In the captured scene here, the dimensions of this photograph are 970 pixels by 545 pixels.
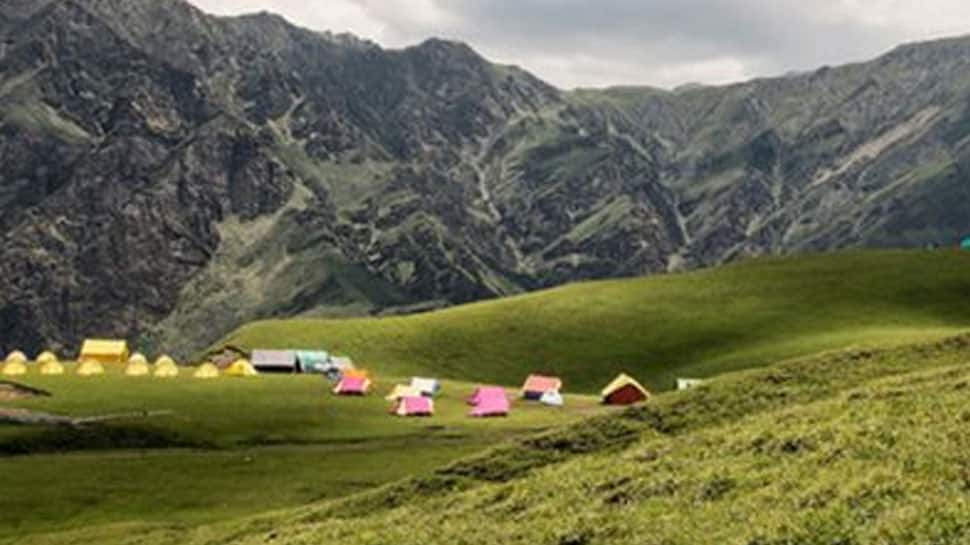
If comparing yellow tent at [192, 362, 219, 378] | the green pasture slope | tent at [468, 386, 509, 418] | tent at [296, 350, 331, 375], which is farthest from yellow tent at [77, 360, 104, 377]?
tent at [468, 386, 509, 418]

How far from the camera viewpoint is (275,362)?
579ft

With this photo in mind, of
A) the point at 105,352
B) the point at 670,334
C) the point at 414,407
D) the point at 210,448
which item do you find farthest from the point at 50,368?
the point at 670,334

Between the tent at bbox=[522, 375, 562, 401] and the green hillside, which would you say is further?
the green hillside

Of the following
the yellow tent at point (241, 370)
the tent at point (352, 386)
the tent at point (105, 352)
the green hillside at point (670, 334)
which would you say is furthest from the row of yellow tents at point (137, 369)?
the green hillside at point (670, 334)

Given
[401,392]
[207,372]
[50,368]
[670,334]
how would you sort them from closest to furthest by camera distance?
[401,392]
[207,372]
[50,368]
[670,334]

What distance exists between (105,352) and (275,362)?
30.0 meters

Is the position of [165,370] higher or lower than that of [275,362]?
higher

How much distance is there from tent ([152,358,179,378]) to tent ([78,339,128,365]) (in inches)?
835

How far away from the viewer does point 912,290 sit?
19162cm

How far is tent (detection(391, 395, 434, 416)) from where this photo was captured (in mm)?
126562

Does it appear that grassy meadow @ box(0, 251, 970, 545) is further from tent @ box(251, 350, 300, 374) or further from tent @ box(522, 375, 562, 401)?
tent @ box(251, 350, 300, 374)

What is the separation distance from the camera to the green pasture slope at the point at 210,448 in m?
79.6

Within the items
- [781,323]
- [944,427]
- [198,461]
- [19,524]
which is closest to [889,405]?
[944,427]

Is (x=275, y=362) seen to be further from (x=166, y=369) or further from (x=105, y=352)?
(x=105, y=352)
